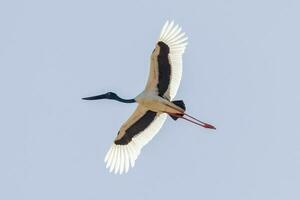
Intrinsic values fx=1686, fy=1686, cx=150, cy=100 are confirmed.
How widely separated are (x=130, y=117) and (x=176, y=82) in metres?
1.94

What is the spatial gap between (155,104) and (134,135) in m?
1.32

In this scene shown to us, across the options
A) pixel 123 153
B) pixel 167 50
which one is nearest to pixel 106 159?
pixel 123 153

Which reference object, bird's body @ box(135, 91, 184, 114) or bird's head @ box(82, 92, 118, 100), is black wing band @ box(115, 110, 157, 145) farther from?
bird's head @ box(82, 92, 118, 100)

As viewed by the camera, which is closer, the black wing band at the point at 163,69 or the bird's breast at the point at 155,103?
the black wing band at the point at 163,69

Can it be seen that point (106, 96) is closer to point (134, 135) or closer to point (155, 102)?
point (134, 135)

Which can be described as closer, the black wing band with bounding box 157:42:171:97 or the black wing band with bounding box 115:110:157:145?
the black wing band with bounding box 157:42:171:97

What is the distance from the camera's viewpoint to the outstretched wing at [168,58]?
5081 cm

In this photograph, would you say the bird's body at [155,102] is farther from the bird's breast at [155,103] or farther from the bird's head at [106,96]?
the bird's head at [106,96]

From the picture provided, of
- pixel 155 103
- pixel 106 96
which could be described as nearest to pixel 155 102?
pixel 155 103

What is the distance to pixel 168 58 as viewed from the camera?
167ft

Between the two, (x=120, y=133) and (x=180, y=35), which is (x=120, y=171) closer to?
(x=120, y=133)

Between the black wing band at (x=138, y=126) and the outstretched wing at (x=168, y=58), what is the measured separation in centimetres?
102

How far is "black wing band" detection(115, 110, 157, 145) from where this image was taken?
5178 cm

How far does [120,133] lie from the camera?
170 feet
